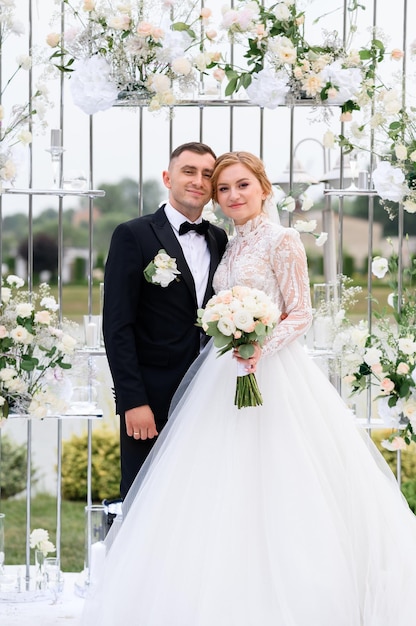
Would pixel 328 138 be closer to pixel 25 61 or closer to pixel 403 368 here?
pixel 403 368

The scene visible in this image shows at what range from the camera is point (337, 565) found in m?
2.94

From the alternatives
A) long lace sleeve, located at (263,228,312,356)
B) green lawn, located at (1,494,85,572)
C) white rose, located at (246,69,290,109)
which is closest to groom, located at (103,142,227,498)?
long lace sleeve, located at (263,228,312,356)

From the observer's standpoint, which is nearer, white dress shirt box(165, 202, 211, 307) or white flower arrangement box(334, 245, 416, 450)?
white dress shirt box(165, 202, 211, 307)

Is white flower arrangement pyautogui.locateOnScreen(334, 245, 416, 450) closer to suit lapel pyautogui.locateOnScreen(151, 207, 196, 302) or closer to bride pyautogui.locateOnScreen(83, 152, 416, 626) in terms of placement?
bride pyautogui.locateOnScreen(83, 152, 416, 626)

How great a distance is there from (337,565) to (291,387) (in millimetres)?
622

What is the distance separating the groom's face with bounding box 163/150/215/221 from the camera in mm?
3418

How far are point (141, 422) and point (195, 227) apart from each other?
755mm

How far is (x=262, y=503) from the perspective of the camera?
302 centimetres

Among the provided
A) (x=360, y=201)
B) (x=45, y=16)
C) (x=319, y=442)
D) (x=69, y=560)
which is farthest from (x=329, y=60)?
(x=360, y=201)

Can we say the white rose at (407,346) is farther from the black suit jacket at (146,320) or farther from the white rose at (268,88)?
the white rose at (268,88)

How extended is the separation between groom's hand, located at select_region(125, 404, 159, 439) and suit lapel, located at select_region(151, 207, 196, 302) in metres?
0.46

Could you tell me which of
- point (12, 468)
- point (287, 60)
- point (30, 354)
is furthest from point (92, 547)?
point (12, 468)

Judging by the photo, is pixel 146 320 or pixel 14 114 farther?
pixel 14 114

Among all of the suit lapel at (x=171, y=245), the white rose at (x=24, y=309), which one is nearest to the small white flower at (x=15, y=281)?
the white rose at (x=24, y=309)
